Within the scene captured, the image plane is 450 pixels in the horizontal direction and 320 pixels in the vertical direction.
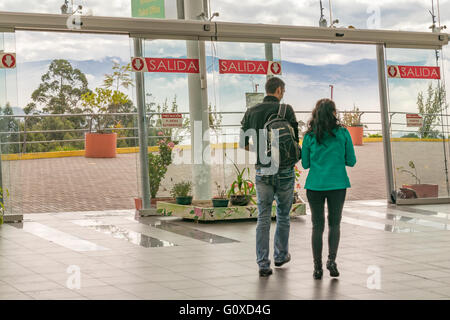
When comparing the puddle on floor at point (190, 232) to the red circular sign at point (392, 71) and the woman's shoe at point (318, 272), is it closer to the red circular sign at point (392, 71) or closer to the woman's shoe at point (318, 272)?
the woman's shoe at point (318, 272)

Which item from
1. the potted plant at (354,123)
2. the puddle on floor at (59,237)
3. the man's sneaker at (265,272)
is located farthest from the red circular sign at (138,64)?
the potted plant at (354,123)

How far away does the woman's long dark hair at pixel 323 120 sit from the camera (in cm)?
564

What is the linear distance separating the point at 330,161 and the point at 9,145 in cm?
570

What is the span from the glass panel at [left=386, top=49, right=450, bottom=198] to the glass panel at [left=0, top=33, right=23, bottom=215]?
20.0ft

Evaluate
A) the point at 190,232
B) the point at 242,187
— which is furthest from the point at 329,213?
the point at 242,187

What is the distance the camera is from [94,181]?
1484cm

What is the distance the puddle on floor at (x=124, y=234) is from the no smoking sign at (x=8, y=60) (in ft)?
7.63

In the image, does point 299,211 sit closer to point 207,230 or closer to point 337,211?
point 207,230

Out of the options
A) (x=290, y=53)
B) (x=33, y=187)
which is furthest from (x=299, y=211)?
(x=290, y=53)

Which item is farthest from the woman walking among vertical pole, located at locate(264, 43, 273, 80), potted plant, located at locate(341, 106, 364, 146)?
potted plant, located at locate(341, 106, 364, 146)

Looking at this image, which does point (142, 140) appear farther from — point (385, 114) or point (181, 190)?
point (385, 114)

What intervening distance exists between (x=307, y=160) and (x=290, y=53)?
16883mm

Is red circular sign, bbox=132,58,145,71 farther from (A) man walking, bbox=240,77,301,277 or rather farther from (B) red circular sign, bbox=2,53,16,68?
(A) man walking, bbox=240,77,301,277

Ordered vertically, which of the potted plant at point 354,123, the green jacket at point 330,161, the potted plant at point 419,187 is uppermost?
the potted plant at point 354,123
